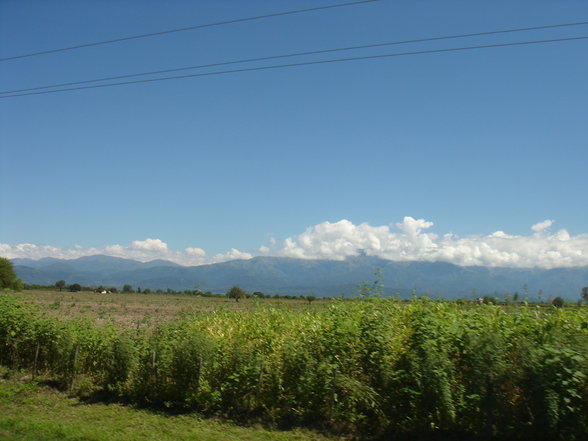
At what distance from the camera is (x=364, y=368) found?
9.59 meters

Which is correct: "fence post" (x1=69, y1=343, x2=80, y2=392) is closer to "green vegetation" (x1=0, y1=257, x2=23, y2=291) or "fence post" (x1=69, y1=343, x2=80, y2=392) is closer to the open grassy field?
the open grassy field

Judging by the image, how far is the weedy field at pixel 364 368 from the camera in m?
7.93

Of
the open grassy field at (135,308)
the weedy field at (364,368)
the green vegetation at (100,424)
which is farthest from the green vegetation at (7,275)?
the green vegetation at (100,424)

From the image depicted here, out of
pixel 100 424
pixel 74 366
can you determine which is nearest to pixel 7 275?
pixel 74 366

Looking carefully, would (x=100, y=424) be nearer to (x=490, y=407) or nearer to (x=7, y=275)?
(x=490, y=407)

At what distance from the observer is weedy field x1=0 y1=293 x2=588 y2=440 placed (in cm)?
793

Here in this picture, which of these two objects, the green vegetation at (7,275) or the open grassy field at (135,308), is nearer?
the open grassy field at (135,308)

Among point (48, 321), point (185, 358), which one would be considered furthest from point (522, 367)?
point (48, 321)

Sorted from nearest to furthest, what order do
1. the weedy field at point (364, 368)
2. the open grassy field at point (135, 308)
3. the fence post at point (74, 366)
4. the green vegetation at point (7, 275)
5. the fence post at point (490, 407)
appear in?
1. the weedy field at point (364, 368)
2. the fence post at point (490, 407)
3. the fence post at point (74, 366)
4. the open grassy field at point (135, 308)
5. the green vegetation at point (7, 275)

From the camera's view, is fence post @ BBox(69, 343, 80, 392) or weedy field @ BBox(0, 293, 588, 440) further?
fence post @ BBox(69, 343, 80, 392)

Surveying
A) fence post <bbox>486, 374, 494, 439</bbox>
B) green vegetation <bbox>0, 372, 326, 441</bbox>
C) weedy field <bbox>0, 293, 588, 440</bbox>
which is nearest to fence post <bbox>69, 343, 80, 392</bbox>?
weedy field <bbox>0, 293, 588, 440</bbox>

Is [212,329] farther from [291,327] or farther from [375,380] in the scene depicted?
[375,380]

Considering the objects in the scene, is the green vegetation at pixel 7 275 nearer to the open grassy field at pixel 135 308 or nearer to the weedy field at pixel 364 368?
the open grassy field at pixel 135 308

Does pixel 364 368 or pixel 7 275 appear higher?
pixel 7 275
